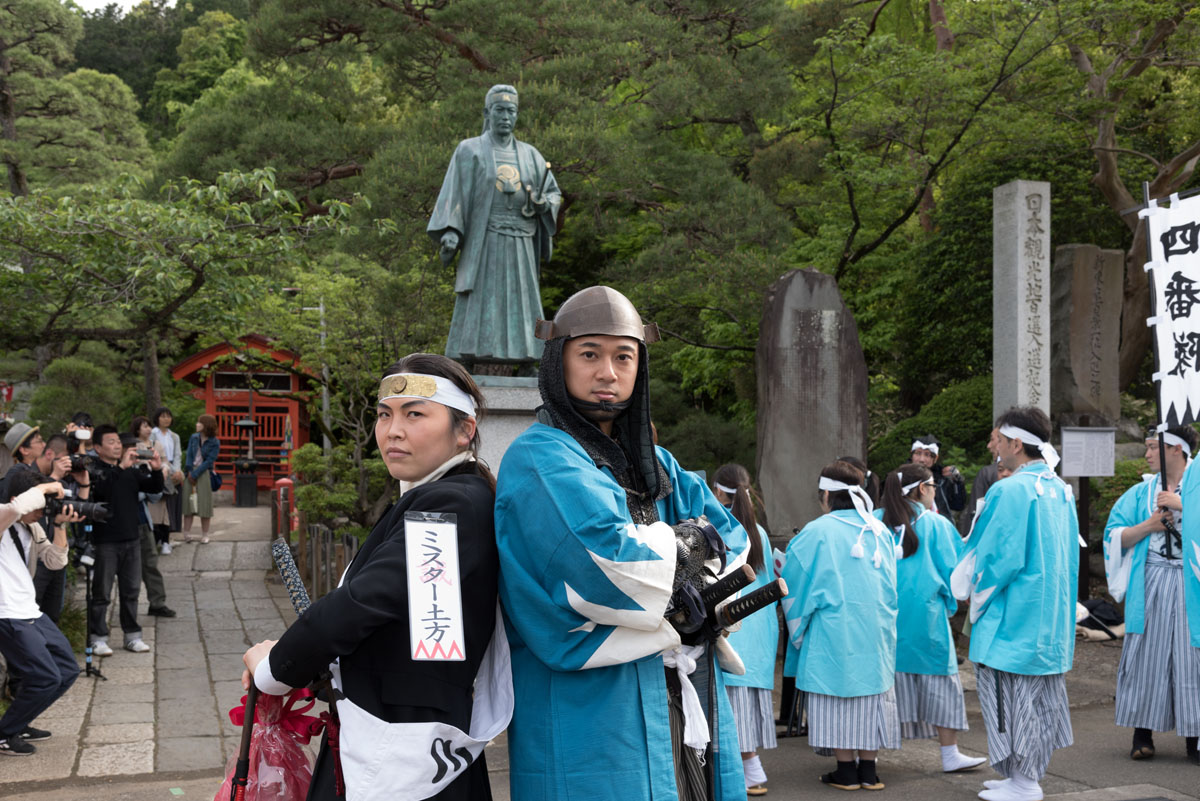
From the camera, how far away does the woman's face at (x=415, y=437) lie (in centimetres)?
249

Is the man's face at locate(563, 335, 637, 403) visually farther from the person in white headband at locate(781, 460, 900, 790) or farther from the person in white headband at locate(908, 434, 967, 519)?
the person in white headband at locate(908, 434, 967, 519)

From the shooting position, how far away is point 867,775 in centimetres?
522

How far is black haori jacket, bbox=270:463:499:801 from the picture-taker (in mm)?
2217

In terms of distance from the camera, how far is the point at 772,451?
9188mm

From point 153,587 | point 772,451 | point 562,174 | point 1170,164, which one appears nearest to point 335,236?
point 562,174

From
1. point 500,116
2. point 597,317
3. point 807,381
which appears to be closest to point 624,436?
point 597,317

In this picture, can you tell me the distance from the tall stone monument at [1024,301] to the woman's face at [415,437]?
8441 millimetres

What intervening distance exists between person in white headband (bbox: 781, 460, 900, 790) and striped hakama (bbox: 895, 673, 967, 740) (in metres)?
0.37

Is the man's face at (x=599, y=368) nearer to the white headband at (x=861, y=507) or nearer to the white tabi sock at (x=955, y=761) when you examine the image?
the white headband at (x=861, y=507)

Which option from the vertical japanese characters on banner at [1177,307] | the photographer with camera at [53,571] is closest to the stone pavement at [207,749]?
the photographer with camera at [53,571]

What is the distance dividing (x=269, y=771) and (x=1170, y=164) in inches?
574

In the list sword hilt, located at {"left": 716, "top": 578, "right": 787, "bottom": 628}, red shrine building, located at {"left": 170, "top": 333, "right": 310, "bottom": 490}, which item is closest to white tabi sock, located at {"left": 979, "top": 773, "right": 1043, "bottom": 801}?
sword hilt, located at {"left": 716, "top": 578, "right": 787, "bottom": 628}

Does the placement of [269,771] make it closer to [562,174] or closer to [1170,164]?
[562,174]

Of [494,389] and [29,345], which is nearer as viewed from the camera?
[494,389]
